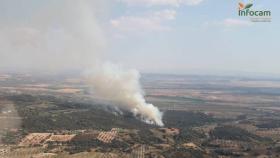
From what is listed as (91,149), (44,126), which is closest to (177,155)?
(91,149)

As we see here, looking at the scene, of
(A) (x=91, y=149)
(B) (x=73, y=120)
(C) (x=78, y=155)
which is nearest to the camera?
(C) (x=78, y=155)

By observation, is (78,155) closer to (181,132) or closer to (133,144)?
(133,144)

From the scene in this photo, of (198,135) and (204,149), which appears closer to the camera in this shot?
(204,149)

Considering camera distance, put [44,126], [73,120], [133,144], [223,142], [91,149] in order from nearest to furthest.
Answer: [91,149] → [133,144] → [223,142] → [44,126] → [73,120]

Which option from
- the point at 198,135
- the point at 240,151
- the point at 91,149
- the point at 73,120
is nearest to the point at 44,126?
the point at 73,120

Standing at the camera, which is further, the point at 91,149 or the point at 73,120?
the point at 73,120

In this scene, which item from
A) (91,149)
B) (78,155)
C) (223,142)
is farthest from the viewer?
(223,142)

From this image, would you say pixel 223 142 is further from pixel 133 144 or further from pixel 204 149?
pixel 133 144

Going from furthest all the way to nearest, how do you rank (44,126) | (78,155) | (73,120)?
(73,120)
(44,126)
(78,155)
